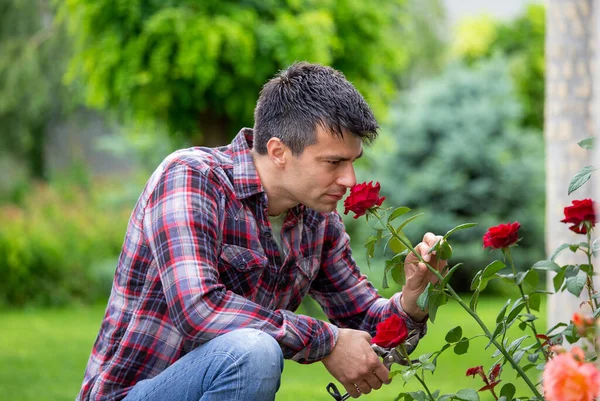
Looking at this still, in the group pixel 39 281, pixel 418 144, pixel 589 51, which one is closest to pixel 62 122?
pixel 39 281

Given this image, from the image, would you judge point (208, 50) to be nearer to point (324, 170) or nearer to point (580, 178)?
point (324, 170)

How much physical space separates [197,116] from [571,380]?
15.5 feet

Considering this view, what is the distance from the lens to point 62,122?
11.6 meters

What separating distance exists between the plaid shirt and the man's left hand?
0.04 m

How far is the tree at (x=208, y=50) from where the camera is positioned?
16.5 ft

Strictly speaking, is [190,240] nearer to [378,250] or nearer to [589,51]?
[589,51]

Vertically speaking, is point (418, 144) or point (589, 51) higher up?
point (418, 144)

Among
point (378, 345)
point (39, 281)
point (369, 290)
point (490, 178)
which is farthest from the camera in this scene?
point (490, 178)

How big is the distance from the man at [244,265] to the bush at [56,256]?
563cm

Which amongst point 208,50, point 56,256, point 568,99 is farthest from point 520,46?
point 568,99

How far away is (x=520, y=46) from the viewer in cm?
1084

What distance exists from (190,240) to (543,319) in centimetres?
512

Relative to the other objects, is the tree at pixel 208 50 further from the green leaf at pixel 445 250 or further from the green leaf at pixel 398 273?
the green leaf at pixel 445 250

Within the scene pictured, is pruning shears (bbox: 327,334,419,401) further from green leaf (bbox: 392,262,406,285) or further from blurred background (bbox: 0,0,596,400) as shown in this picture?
blurred background (bbox: 0,0,596,400)
